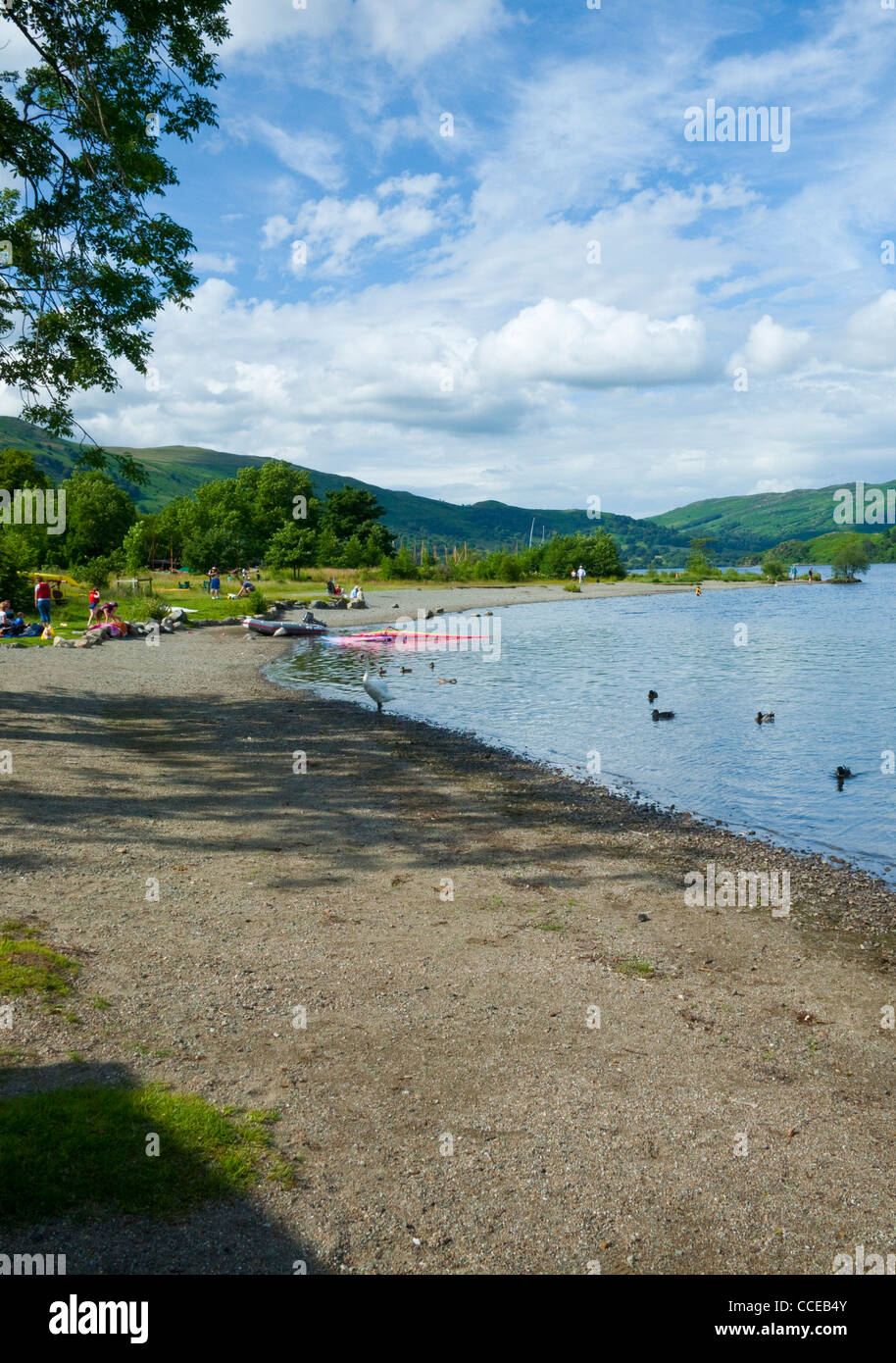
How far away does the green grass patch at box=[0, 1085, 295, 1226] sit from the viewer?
4.98 m

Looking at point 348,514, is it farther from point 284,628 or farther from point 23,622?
point 23,622

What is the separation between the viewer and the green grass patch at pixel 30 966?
7469 mm

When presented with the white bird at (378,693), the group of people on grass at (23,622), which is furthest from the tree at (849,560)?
the group of people on grass at (23,622)

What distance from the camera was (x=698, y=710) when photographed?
30703mm

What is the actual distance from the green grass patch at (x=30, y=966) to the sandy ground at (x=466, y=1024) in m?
0.24

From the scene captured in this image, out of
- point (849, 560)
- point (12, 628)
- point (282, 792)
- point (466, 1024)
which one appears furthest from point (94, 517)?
point (849, 560)

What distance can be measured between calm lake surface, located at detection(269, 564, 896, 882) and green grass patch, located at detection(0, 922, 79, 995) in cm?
1239

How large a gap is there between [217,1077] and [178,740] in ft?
47.4

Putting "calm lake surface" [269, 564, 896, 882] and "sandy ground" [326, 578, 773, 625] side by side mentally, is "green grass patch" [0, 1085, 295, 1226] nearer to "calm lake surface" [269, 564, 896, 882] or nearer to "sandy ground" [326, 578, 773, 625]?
"calm lake surface" [269, 564, 896, 882]

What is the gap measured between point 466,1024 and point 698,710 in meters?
24.8

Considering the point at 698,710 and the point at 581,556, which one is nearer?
the point at 698,710

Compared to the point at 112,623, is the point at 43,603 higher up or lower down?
higher up

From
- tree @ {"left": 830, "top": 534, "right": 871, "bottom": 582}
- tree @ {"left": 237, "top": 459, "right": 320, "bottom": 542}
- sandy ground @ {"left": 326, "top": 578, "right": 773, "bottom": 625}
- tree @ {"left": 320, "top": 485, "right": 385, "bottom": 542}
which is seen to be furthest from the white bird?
tree @ {"left": 830, "top": 534, "right": 871, "bottom": 582}

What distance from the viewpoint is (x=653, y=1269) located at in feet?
16.1
